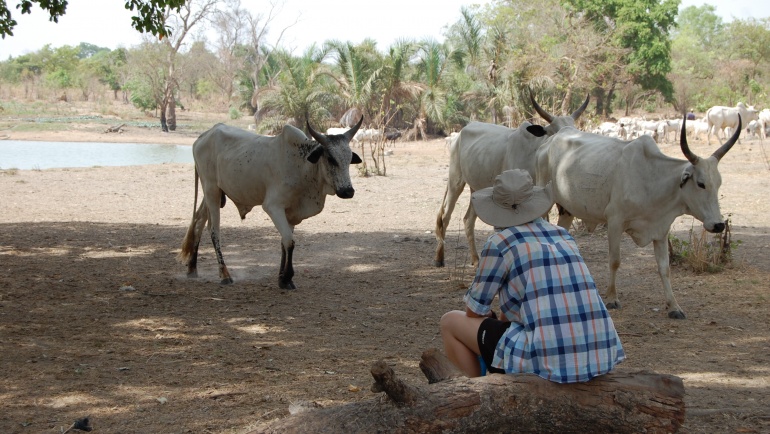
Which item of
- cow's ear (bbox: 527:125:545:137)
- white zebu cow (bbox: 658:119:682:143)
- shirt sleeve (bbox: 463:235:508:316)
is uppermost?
white zebu cow (bbox: 658:119:682:143)

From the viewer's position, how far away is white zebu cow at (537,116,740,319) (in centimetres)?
629

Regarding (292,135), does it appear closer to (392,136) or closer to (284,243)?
(284,243)

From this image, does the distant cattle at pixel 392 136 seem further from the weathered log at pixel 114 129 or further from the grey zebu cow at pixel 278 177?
the grey zebu cow at pixel 278 177

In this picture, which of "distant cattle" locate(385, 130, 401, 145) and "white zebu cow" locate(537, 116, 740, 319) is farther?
"distant cattle" locate(385, 130, 401, 145)

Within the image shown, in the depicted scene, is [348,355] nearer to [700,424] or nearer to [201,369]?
[201,369]

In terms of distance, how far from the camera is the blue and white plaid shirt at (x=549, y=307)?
3.33 meters

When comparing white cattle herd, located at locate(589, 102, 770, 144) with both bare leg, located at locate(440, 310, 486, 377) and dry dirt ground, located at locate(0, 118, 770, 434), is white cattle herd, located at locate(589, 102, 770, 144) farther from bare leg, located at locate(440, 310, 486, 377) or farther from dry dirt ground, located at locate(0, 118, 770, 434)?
bare leg, located at locate(440, 310, 486, 377)

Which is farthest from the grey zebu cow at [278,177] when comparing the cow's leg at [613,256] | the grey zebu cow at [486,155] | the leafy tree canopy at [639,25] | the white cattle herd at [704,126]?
the leafy tree canopy at [639,25]

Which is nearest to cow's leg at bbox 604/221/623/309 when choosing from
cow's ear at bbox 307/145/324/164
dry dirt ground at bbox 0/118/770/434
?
dry dirt ground at bbox 0/118/770/434

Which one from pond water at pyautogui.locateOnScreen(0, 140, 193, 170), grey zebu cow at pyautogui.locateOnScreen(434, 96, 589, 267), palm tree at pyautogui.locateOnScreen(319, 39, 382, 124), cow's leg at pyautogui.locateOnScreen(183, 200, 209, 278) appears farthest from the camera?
palm tree at pyautogui.locateOnScreen(319, 39, 382, 124)

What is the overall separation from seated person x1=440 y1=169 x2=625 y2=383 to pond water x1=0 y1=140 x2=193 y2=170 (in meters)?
19.5

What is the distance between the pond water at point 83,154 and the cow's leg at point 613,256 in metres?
17.6

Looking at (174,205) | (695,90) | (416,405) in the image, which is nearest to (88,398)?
(416,405)

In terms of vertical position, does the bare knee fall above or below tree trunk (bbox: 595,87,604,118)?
below
